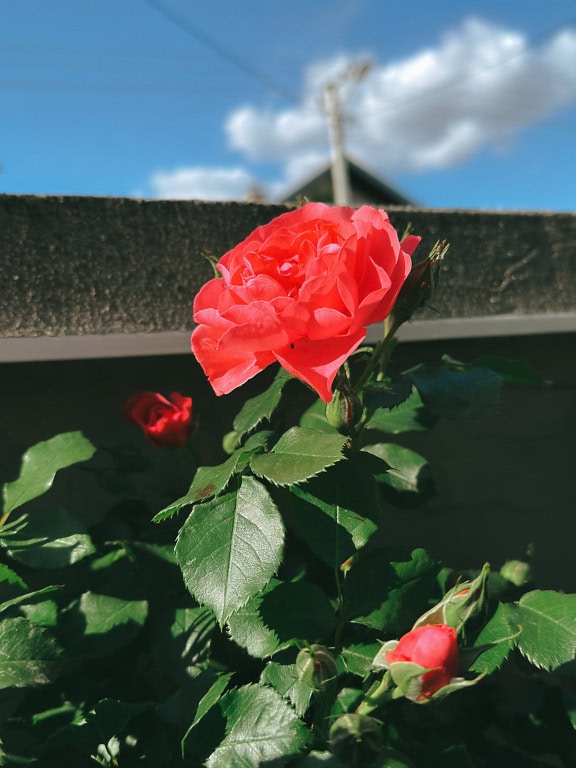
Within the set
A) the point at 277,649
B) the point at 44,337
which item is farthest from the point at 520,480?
the point at 44,337

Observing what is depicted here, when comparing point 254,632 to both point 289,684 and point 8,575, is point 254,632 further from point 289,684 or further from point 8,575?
point 8,575

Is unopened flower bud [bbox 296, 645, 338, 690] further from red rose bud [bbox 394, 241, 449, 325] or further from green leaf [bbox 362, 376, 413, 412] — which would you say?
red rose bud [bbox 394, 241, 449, 325]

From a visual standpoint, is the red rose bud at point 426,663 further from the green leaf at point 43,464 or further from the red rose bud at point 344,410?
the green leaf at point 43,464

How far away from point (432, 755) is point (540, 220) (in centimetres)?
90

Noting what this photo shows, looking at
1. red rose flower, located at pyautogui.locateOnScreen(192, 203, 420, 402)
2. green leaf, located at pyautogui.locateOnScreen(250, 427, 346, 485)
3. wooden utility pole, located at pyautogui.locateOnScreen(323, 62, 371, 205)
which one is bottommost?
green leaf, located at pyautogui.locateOnScreen(250, 427, 346, 485)

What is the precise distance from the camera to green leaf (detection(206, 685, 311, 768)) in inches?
19.5

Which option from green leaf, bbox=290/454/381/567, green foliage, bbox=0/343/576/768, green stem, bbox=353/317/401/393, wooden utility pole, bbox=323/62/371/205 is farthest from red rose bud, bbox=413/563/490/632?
wooden utility pole, bbox=323/62/371/205

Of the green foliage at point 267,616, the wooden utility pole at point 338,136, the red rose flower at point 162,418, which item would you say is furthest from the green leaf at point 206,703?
the wooden utility pole at point 338,136

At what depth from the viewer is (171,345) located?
2.82ft

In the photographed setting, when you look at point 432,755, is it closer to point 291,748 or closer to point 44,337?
point 291,748

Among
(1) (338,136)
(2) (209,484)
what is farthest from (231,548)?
(1) (338,136)

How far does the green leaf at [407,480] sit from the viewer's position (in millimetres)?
750

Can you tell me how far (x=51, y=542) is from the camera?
2.08 feet

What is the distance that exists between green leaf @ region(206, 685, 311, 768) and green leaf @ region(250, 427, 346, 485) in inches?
7.6
